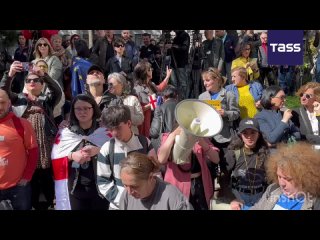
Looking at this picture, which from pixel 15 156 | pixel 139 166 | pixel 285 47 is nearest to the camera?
pixel 139 166

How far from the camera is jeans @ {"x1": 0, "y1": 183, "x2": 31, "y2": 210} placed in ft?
13.5

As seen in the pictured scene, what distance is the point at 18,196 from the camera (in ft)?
13.7

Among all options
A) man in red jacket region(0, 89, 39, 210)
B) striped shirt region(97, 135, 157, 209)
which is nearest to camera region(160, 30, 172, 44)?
man in red jacket region(0, 89, 39, 210)

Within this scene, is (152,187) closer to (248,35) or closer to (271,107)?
(271,107)

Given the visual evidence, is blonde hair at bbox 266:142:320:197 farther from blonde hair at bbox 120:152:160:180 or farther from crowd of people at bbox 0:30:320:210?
blonde hair at bbox 120:152:160:180

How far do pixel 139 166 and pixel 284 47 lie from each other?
3233mm

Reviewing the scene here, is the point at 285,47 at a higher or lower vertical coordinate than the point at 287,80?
higher

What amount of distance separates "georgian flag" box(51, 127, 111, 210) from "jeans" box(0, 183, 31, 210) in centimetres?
29

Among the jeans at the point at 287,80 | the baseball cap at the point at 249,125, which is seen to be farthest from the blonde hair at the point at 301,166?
the jeans at the point at 287,80

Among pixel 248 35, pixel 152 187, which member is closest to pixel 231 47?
pixel 248 35

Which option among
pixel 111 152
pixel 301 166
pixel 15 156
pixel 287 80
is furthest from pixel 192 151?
pixel 287 80

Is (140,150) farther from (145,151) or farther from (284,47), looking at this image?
(284,47)

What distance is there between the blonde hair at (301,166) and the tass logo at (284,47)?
2.00m

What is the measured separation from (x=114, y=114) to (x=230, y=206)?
→ 1.06m
